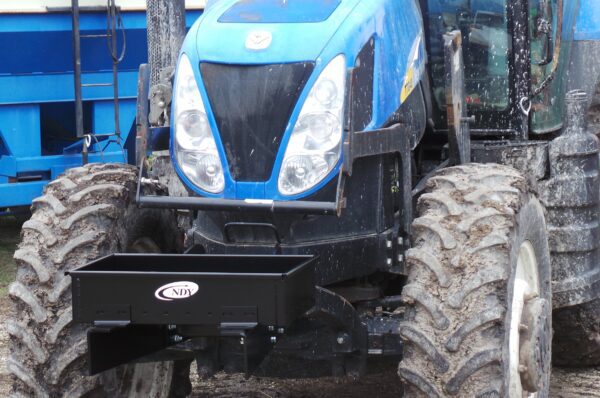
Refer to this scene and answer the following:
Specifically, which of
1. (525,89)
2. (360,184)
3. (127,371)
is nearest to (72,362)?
(127,371)

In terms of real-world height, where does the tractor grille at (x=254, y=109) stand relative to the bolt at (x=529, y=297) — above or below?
above

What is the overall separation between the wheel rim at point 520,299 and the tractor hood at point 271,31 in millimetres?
1178

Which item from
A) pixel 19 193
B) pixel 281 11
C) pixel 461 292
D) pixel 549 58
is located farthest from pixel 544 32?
pixel 19 193

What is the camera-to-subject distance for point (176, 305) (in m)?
4.22

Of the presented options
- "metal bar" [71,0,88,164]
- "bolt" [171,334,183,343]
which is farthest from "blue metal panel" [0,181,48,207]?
"bolt" [171,334,183,343]

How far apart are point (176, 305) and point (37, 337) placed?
78 centimetres

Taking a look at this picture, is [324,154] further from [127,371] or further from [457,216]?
[127,371]

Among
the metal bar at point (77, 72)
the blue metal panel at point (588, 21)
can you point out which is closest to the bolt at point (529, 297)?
the blue metal panel at point (588, 21)

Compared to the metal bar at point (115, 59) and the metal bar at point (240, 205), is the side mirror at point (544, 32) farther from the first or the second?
the metal bar at point (115, 59)

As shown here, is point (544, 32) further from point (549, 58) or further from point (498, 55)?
point (498, 55)

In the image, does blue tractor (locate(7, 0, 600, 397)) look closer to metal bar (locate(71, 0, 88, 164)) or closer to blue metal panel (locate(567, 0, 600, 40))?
blue metal panel (locate(567, 0, 600, 40))

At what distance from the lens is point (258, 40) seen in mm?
4613

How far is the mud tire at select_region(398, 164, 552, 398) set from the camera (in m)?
4.17

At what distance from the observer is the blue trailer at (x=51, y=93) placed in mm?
9500
